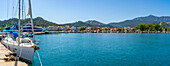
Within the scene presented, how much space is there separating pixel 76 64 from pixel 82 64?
783 mm

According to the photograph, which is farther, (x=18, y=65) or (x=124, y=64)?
(x=124, y=64)

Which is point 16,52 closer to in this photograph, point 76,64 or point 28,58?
point 28,58

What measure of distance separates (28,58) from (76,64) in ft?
19.3

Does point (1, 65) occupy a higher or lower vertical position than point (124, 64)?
higher

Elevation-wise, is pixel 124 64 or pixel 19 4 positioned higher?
pixel 19 4

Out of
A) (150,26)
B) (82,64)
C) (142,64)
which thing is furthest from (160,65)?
(150,26)

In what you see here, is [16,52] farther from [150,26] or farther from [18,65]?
[150,26]

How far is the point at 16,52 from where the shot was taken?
1705cm

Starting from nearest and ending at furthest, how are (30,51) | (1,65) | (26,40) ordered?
(1,65), (30,51), (26,40)

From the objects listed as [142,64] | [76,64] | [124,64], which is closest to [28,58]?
[76,64]

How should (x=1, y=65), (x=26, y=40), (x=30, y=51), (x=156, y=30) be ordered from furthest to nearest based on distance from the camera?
(x=156, y=30) → (x=26, y=40) → (x=30, y=51) → (x=1, y=65)

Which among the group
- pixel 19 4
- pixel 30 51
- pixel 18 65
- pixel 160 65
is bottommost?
pixel 160 65

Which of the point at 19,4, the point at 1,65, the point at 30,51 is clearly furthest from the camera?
the point at 19,4

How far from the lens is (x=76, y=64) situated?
16.9 meters
